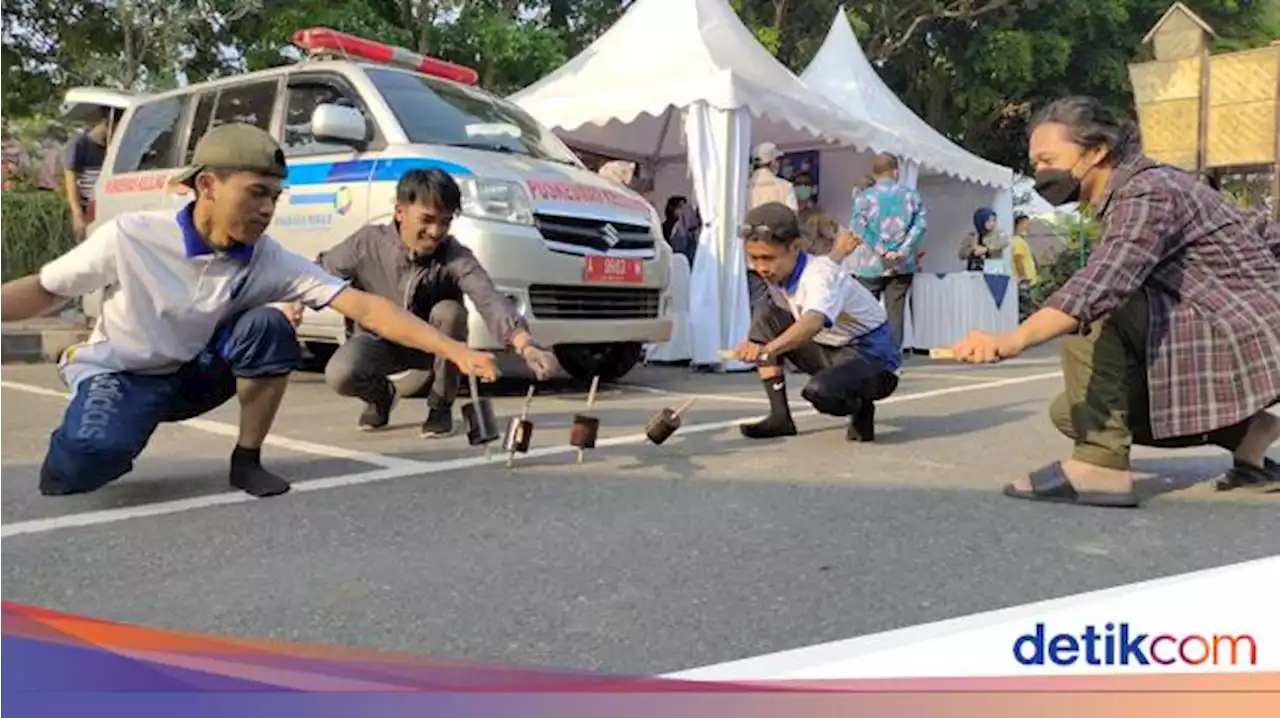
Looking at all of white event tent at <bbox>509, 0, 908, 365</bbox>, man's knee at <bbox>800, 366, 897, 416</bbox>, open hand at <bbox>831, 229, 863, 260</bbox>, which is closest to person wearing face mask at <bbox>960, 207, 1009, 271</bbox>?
white event tent at <bbox>509, 0, 908, 365</bbox>

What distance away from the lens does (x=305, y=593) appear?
2568mm

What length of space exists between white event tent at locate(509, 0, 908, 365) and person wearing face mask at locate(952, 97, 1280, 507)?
5086 millimetres

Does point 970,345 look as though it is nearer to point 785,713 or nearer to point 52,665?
point 785,713

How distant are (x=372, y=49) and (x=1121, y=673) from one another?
6881mm

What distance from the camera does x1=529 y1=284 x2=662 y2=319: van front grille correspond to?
6151 millimetres

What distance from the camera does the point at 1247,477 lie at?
3744 mm

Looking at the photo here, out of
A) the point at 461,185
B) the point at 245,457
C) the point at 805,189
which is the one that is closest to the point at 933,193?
the point at 805,189

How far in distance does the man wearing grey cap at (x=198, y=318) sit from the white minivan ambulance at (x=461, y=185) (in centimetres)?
224

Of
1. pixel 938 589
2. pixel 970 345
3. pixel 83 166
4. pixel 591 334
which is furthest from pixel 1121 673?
pixel 83 166

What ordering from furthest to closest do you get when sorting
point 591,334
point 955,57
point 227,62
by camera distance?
point 955,57, point 227,62, point 591,334

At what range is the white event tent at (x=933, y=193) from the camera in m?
11.0

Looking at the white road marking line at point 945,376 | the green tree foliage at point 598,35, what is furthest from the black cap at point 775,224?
the green tree foliage at point 598,35

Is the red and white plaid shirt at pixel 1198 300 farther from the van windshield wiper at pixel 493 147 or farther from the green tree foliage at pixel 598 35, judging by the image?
the green tree foliage at pixel 598 35

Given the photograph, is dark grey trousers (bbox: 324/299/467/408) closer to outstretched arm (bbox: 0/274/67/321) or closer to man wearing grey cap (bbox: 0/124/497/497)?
man wearing grey cap (bbox: 0/124/497/497)
